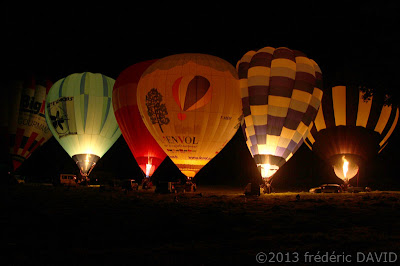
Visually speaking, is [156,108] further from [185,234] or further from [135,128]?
[185,234]

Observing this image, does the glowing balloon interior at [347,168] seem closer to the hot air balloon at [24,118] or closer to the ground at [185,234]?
the ground at [185,234]

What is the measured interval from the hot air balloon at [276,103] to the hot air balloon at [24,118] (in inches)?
662

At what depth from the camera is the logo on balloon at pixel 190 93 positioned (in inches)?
777

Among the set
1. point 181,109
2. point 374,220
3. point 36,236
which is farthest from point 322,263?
point 181,109

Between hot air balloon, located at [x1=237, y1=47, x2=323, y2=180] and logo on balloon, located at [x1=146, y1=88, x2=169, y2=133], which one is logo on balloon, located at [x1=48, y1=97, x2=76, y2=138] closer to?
logo on balloon, located at [x1=146, y1=88, x2=169, y2=133]

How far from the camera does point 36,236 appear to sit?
7336 millimetres

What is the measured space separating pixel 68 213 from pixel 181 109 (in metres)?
10.5

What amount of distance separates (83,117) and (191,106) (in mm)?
8467

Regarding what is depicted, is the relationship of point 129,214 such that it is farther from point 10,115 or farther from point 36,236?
point 10,115
